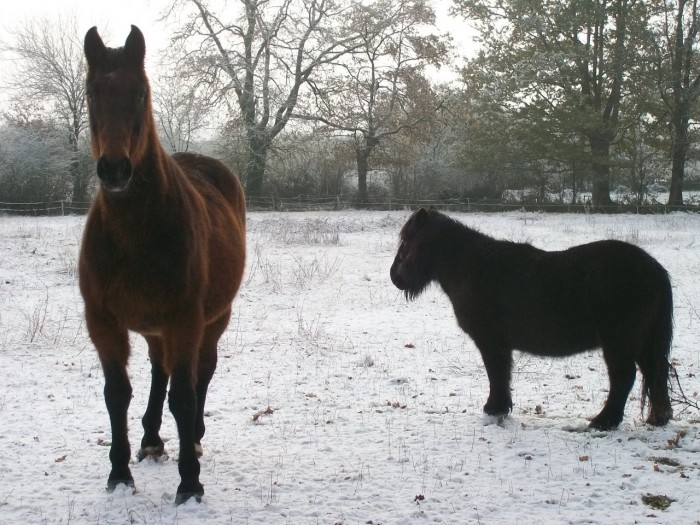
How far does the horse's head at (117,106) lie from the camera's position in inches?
109

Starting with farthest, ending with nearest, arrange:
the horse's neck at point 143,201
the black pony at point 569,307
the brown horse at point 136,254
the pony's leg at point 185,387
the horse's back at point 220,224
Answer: the black pony at point 569,307
the horse's back at point 220,224
the pony's leg at point 185,387
the horse's neck at point 143,201
the brown horse at point 136,254

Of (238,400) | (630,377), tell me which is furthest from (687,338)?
(238,400)

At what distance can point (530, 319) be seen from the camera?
4.84 m

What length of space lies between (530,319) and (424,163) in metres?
34.9

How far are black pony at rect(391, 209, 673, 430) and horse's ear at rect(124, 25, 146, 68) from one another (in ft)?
9.75

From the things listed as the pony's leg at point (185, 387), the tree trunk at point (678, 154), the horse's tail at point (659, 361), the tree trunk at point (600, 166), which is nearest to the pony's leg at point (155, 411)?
the pony's leg at point (185, 387)

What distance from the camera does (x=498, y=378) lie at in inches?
197

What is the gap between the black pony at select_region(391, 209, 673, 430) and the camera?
453 cm

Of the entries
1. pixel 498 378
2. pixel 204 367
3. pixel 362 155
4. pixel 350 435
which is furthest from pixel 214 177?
pixel 362 155

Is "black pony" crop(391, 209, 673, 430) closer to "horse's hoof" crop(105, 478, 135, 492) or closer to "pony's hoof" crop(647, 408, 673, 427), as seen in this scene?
"pony's hoof" crop(647, 408, 673, 427)

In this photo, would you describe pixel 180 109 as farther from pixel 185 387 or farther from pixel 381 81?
pixel 185 387

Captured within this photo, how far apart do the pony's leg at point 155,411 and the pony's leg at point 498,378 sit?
8.45ft

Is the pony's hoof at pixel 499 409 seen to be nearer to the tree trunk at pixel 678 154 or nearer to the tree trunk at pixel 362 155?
the tree trunk at pixel 678 154

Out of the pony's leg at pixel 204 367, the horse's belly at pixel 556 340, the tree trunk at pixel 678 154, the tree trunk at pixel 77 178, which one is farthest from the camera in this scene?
the tree trunk at pixel 77 178
